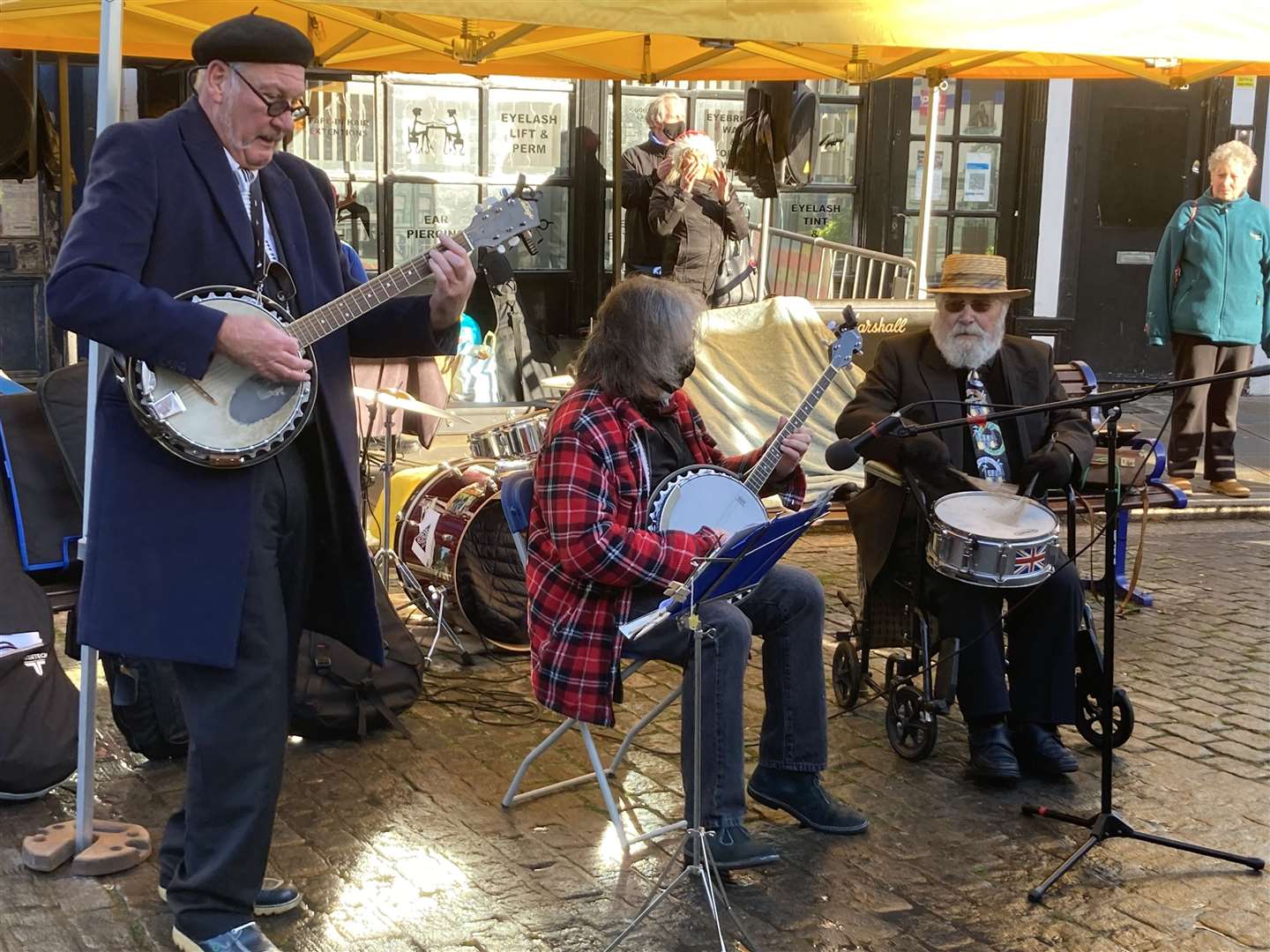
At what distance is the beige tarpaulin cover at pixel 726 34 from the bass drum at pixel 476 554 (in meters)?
1.76

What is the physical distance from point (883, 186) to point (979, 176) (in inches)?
35.3

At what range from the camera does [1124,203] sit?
1253 centimetres

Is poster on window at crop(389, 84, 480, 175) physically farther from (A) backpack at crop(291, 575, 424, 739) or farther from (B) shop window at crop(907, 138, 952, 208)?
(A) backpack at crop(291, 575, 424, 739)

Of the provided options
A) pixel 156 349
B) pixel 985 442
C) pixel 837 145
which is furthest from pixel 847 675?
pixel 837 145

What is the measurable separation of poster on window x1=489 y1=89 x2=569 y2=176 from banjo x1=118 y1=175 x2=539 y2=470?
7426 millimetres

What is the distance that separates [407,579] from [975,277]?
2508mm

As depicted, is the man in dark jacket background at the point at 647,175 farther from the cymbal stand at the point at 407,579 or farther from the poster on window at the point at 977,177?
the cymbal stand at the point at 407,579

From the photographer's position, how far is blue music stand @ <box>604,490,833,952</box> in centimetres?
342

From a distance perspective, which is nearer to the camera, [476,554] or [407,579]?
[476,554]

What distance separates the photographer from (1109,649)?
411 cm

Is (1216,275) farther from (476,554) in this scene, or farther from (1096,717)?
(476,554)

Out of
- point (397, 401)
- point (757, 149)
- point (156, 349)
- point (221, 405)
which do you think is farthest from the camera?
point (757, 149)

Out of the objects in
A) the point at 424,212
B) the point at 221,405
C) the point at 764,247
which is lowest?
the point at 221,405

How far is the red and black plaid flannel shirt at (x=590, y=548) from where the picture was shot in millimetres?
3869
